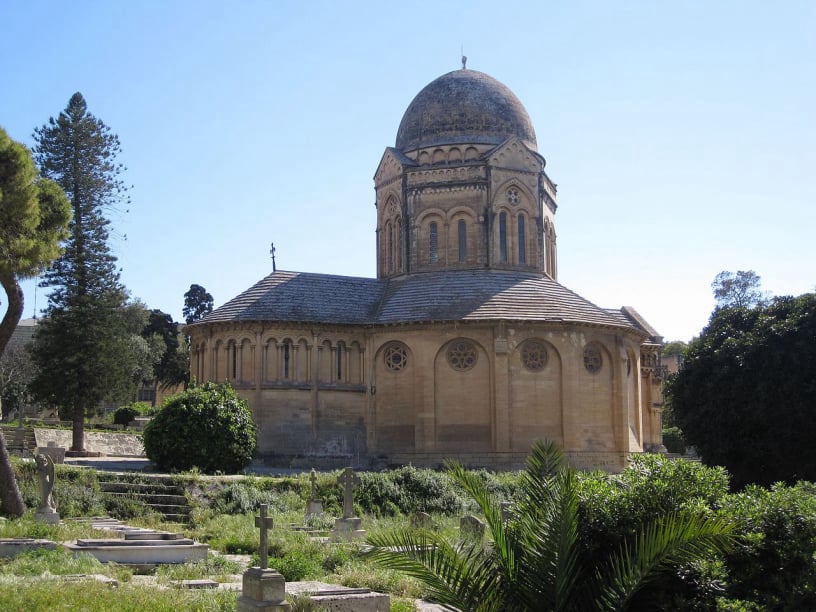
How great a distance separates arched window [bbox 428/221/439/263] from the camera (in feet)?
134

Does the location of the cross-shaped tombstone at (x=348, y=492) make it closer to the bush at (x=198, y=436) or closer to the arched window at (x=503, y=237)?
the bush at (x=198, y=436)

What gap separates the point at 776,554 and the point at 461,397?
87.5 ft

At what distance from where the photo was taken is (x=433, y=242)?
135ft

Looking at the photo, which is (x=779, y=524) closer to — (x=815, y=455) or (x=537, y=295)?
(x=815, y=455)

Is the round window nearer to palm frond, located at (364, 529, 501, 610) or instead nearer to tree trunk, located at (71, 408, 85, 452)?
tree trunk, located at (71, 408, 85, 452)

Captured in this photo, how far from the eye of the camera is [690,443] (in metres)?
28.2

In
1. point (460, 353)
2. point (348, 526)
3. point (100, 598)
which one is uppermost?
point (460, 353)

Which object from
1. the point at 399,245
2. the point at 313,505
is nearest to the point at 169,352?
the point at 399,245

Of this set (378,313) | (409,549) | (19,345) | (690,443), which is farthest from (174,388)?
(409,549)

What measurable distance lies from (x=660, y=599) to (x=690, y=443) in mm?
19276

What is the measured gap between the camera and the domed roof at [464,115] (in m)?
41.7

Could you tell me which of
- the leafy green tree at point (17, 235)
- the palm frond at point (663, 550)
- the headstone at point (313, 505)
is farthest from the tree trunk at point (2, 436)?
the palm frond at point (663, 550)

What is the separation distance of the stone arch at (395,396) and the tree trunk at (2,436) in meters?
17.7

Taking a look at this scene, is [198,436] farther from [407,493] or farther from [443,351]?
[443,351]
